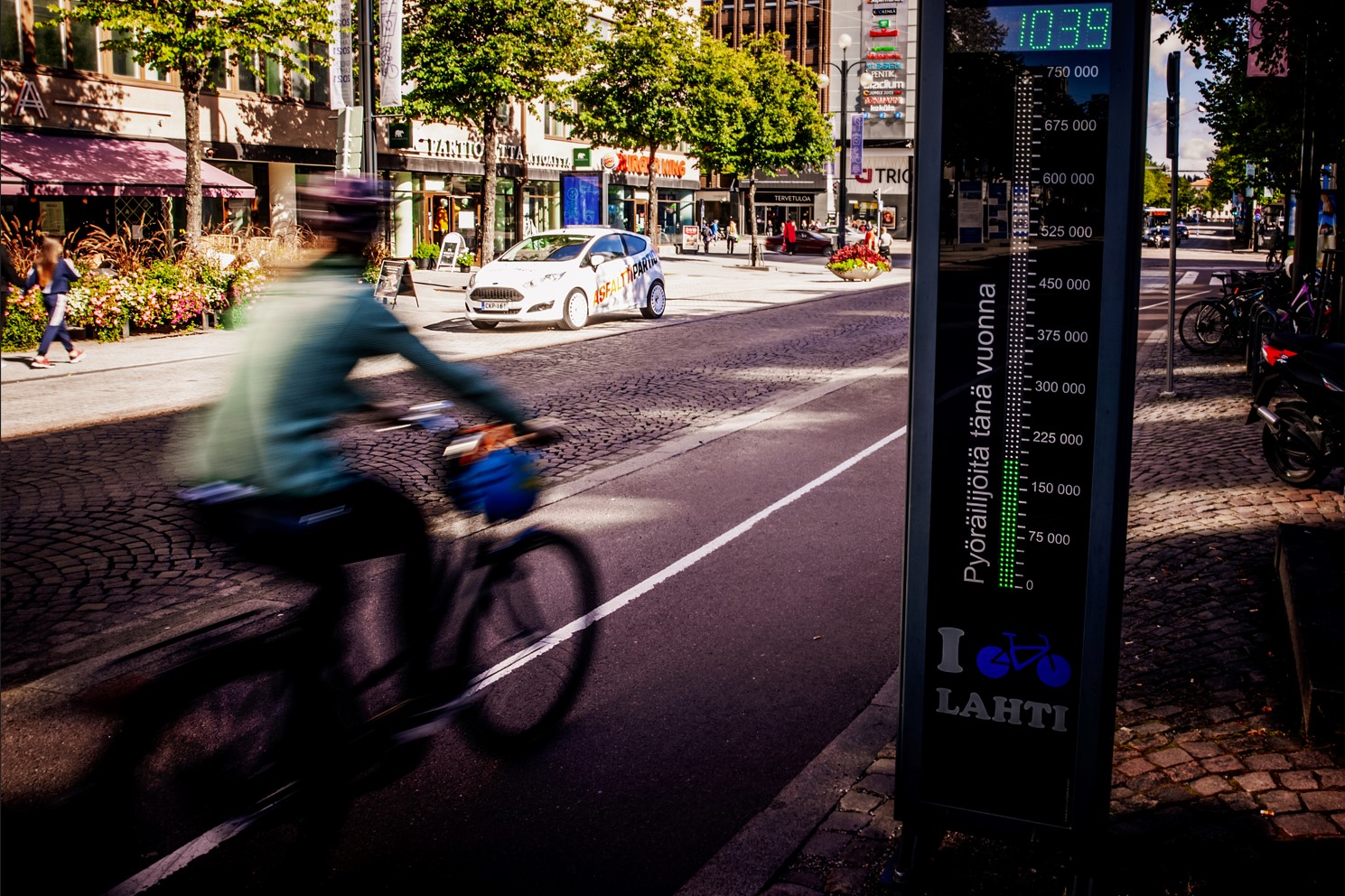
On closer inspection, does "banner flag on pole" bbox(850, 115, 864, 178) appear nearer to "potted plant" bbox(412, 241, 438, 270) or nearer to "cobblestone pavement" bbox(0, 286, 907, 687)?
"potted plant" bbox(412, 241, 438, 270)

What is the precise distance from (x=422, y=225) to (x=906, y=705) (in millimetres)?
40755

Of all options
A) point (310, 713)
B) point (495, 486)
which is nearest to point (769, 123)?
point (495, 486)

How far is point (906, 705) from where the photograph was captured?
3125mm

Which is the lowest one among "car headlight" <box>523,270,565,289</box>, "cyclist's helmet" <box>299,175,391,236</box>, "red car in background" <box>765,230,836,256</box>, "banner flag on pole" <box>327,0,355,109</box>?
"car headlight" <box>523,270,565,289</box>

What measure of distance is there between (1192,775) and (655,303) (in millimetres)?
19038

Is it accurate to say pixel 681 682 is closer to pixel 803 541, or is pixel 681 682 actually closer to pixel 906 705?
pixel 906 705

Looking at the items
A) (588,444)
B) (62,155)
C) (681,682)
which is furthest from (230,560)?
(62,155)

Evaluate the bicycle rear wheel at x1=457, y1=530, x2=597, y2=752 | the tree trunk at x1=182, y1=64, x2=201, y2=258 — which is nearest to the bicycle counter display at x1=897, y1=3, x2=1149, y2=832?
the bicycle rear wheel at x1=457, y1=530, x2=597, y2=752

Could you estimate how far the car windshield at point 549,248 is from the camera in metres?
20.9

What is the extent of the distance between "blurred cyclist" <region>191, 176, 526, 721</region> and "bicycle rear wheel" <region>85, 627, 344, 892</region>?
20 cm

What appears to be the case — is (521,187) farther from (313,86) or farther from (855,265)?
(855,265)

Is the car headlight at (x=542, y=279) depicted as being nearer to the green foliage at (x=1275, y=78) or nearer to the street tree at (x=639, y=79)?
the green foliage at (x=1275, y=78)

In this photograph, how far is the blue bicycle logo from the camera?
9.70 feet

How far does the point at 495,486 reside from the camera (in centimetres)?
404
